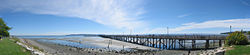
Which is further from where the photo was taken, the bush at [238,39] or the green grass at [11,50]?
the bush at [238,39]

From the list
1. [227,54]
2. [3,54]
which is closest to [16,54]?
[3,54]

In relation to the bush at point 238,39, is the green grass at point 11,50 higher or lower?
lower

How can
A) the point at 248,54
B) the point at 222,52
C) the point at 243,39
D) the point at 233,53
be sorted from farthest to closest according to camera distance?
the point at 243,39, the point at 222,52, the point at 233,53, the point at 248,54

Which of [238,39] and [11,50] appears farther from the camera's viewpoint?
[238,39]

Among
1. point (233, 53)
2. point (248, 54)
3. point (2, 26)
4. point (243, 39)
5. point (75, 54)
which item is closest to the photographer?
point (248, 54)

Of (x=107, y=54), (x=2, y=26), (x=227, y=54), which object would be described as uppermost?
(x=2, y=26)

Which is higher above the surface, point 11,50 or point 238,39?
point 238,39

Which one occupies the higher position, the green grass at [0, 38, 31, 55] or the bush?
the bush

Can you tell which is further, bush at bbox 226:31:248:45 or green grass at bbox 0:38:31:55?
bush at bbox 226:31:248:45

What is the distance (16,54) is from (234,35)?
85.8 ft

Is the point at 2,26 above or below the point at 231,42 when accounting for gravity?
above

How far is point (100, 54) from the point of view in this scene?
24.5m

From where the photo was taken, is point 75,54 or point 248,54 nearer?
point 248,54

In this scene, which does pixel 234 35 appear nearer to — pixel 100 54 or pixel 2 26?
pixel 100 54
